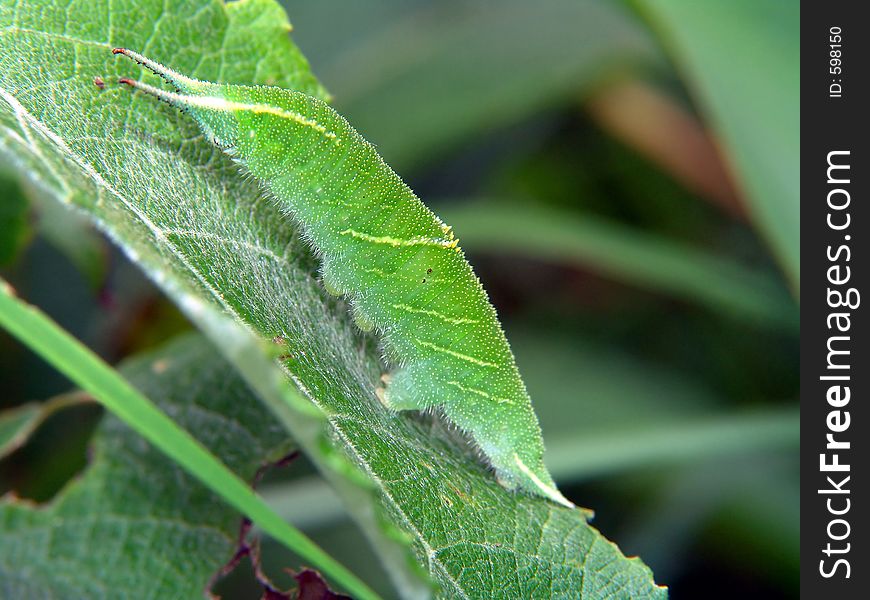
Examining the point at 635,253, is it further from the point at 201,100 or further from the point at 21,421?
the point at 21,421

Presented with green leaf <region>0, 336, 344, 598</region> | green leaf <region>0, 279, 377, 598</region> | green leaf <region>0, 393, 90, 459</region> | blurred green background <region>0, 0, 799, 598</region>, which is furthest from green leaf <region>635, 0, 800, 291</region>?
green leaf <region>0, 393, 90, 459</region>

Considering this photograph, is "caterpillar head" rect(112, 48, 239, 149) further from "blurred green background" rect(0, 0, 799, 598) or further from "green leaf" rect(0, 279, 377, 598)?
"blurred green background" rect(0, 0, 799, 598)

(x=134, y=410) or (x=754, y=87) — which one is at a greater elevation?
(x=754, y=87)

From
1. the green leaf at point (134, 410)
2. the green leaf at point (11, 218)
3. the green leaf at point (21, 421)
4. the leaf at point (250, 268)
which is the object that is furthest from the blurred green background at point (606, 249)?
the green leaf at point (134, 410)

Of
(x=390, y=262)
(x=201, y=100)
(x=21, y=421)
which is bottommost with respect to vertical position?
(x=21, y=421)

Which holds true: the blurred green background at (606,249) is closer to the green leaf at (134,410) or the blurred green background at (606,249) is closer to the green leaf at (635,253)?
the green leaf at (635,253)

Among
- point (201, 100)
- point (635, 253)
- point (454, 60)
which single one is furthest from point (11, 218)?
point (454, 60)

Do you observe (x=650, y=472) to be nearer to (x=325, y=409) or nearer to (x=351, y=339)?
(x=351, y=339)
